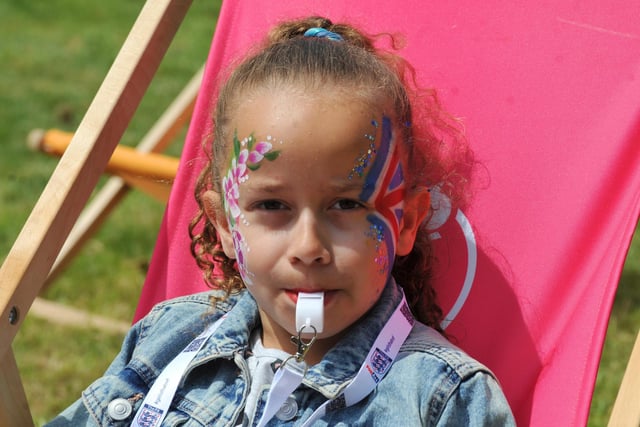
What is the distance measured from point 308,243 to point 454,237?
1.58 ft

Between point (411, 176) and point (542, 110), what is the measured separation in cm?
36

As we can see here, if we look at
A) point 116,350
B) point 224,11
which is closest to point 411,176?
point 224,11

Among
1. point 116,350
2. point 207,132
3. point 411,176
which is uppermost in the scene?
point 411,176

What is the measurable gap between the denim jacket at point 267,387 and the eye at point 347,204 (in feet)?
0.59

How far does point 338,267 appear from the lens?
1509 mm

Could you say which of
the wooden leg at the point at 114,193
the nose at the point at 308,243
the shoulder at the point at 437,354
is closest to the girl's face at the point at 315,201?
the nose at the point at 308,243

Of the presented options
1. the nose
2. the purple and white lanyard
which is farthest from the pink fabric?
the nose

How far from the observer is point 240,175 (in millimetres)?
1603

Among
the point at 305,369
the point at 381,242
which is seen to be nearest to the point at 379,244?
the point at 381,242

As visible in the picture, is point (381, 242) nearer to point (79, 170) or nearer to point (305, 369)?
point (305, 369)

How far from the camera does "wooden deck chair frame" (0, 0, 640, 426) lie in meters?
1.60

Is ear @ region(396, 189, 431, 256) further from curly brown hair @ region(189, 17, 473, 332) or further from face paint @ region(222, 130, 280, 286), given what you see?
face paint @ region(222, 130, 280, 286)

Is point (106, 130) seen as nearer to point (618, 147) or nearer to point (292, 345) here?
point (292, 345)

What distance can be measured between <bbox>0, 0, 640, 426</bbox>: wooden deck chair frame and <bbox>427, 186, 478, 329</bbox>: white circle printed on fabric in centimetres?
35
